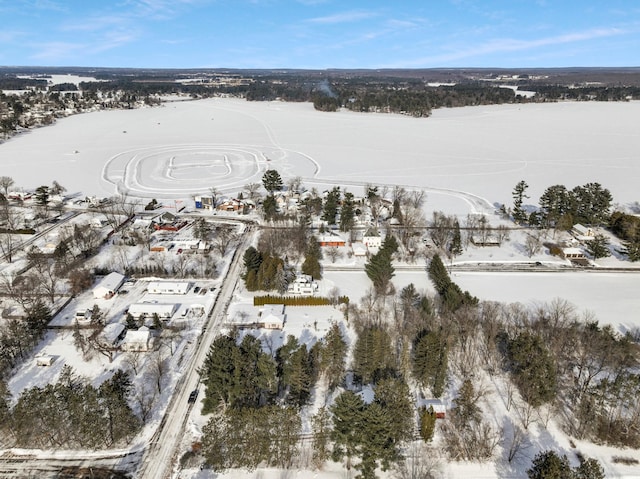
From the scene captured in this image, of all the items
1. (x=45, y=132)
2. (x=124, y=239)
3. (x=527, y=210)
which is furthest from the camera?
(x=45, y=132)

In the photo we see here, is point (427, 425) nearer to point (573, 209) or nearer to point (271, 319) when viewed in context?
point (271, 319)

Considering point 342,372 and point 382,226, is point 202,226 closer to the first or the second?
point 382,226

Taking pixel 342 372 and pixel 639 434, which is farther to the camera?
pixel 342 372

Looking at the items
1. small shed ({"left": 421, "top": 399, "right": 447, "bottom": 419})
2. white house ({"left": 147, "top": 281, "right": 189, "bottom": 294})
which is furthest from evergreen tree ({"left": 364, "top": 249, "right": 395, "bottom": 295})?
white house ({"left": 147, "top": 281, "right": 189, "bottom": 294})

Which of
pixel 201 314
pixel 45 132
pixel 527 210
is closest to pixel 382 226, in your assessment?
pixel 527 210

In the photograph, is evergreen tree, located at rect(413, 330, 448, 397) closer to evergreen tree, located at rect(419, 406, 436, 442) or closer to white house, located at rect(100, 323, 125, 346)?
evergreen tree, located at rect(419, 406, 436, 442)
